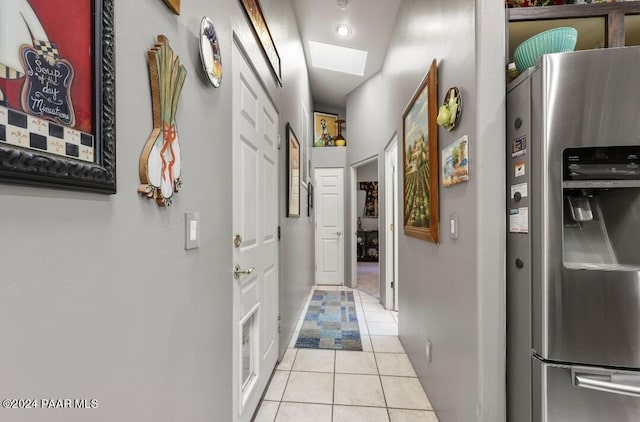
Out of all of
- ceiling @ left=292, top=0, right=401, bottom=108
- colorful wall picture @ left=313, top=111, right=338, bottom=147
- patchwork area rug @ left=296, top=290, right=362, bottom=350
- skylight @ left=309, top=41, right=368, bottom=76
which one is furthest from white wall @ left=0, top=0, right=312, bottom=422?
colorful wall picture @ left=313, top=111, right=338, bottom=147

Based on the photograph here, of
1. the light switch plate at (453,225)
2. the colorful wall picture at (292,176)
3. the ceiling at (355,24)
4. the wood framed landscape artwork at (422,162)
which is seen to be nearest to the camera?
the light switch plate at (453,225)

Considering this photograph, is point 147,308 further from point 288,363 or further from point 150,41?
point 288,363

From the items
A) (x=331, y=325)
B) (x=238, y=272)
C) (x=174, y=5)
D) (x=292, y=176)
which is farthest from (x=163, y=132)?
(x=331, y=325)

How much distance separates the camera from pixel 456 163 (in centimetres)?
138

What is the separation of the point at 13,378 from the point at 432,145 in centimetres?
184

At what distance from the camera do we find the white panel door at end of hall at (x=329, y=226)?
188 inches

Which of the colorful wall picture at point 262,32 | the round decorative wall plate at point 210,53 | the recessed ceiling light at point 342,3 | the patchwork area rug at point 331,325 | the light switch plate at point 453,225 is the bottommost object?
the patchwork area rug at point 331,325

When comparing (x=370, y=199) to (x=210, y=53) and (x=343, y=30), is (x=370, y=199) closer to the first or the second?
(x=343, y=30)

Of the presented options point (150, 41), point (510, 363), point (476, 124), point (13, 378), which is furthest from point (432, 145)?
point (13, 378)

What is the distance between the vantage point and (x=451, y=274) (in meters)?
1.47

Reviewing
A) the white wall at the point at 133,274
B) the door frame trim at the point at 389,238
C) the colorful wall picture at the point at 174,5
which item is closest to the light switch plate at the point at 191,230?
the white wall at the point at 133,274

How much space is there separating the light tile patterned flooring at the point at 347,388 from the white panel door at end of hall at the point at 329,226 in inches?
82.2

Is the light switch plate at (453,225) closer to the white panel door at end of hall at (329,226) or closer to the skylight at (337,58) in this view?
the skylight at (337,58)

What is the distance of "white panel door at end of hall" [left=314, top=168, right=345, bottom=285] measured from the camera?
4.77 meters
